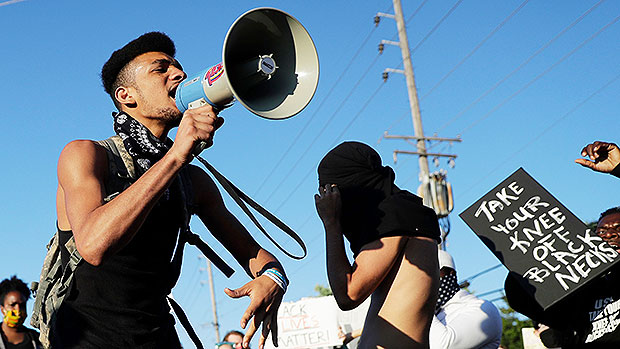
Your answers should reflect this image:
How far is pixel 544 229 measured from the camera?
165 inches

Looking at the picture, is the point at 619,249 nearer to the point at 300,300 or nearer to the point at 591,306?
the point at 591,306

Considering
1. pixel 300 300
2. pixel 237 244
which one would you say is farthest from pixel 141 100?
pixel 300 300

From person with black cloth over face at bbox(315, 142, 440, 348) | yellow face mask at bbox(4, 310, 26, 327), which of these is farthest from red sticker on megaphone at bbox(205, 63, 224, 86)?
yellow face mask at bbox(4, 310, 26, 327)

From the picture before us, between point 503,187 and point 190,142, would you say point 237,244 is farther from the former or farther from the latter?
point 503,187

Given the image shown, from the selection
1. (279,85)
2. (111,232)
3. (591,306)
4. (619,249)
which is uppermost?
(279,85)

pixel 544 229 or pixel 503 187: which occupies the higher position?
pixel 503 187

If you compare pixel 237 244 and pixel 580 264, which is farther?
pixel 580 264

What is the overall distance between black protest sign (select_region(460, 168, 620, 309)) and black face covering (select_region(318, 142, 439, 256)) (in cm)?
96

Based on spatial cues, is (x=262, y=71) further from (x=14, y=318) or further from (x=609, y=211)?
(x=14, y=318)

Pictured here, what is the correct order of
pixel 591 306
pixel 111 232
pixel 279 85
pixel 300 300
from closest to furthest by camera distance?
pixel 111 232, pixel 279 85, pixel 591 306, pixel 300 300

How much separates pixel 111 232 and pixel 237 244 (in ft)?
2.59

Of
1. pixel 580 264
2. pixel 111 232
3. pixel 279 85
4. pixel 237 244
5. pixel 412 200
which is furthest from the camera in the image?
pixel 580 264

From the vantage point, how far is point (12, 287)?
762cm

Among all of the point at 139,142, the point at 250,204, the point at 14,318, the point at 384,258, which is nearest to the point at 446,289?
the point at 384,258
